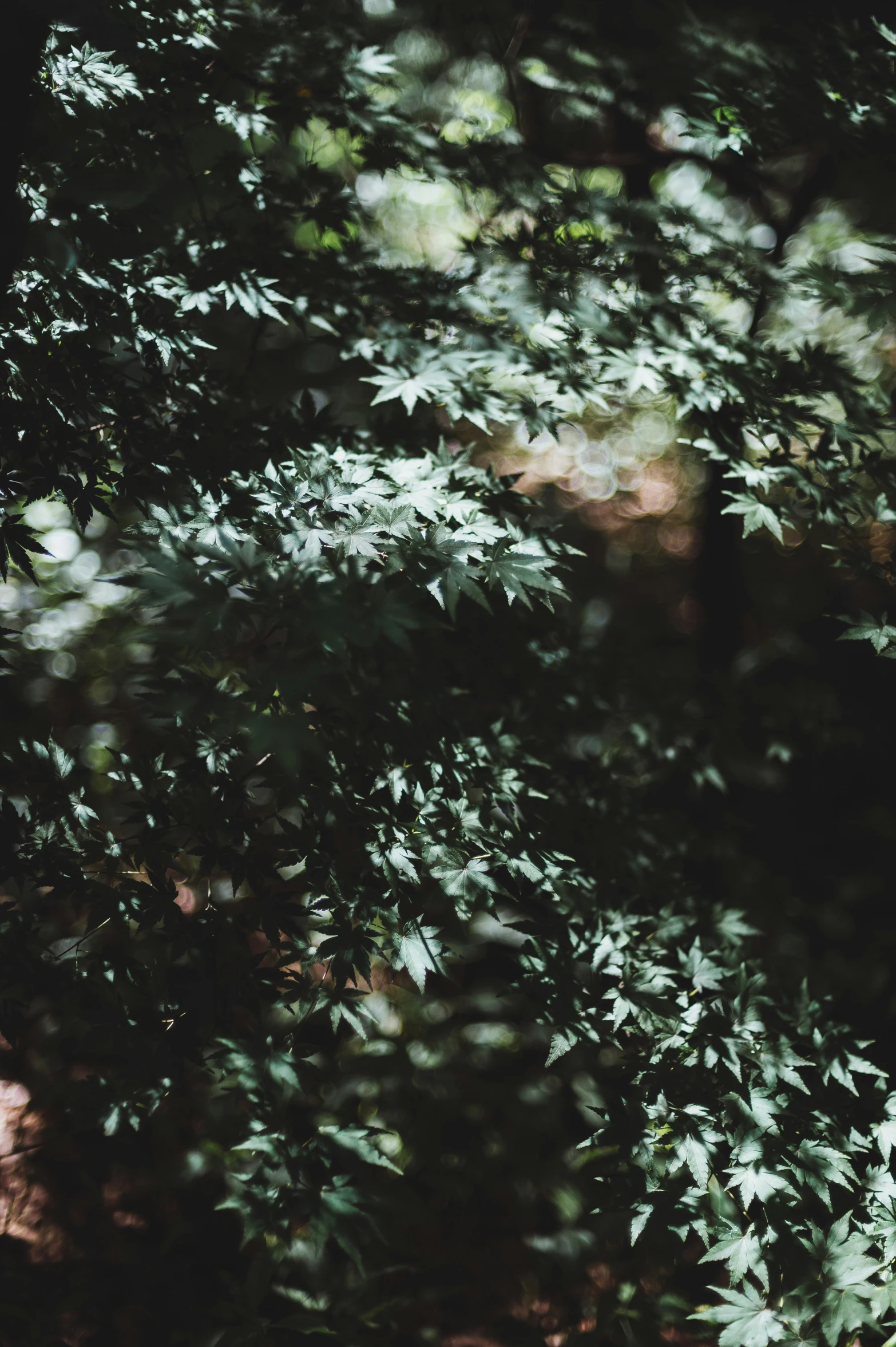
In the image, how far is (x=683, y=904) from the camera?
2334mm

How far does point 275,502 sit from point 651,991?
149 cm

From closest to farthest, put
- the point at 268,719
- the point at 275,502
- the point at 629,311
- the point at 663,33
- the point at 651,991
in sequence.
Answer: the point at 268,719
the point at 275,502
the point at 651,991
the point at 629,311
the point at 663,33

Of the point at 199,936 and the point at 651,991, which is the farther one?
the point at 651,991

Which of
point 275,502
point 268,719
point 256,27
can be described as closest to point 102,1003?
point 268,719

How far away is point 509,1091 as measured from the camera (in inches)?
123

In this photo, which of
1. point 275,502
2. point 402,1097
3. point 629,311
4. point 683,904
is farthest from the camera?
point 402,1097

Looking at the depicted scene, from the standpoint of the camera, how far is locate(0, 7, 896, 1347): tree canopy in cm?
165

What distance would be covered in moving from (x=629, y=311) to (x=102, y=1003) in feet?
7.08

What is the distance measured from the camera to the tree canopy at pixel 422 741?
1.65 metres

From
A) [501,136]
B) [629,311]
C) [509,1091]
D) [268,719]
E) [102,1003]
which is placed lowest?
[509,1091]

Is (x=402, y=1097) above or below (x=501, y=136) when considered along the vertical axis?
below

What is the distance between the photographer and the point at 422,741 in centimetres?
181

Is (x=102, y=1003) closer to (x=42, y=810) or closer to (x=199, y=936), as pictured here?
(x=199, y=936)

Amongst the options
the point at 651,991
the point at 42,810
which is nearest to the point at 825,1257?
the point at 651,991
